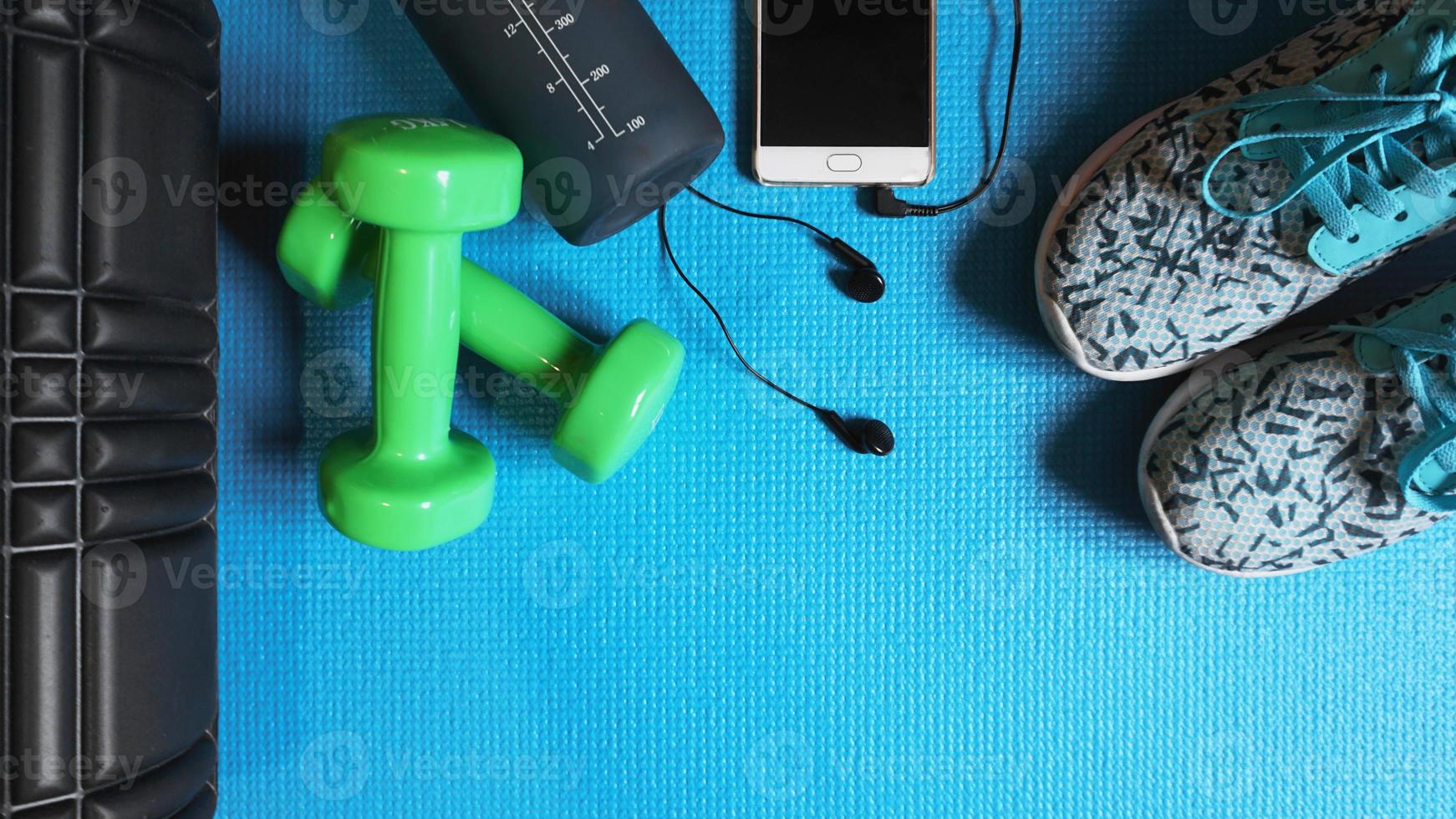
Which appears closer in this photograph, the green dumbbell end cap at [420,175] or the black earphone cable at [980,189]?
the green dumbbell end cap at [420,175]

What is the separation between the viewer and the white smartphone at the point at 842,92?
745mm

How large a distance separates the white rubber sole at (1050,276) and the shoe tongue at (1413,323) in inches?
4.0

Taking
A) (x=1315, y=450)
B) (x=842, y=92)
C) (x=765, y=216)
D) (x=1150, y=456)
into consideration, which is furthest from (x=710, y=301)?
(x=1315, y=450)

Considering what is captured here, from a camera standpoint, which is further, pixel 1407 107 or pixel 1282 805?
pixel 1282 805

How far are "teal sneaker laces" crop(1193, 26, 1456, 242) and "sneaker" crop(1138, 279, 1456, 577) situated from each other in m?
0.09

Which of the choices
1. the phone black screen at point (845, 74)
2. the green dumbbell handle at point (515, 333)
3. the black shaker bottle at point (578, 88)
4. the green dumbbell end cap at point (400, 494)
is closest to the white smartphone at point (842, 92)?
the phone black screen at point (845, 74)

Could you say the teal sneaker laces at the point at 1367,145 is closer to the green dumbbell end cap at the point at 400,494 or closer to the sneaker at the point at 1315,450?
the sneaker at the point at 1315,450

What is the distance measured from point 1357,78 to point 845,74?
1.19 ft

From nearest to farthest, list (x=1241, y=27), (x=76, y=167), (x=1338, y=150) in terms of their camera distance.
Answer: (x=76, y=167)
(x=1338, y=150)
(x=1241, y=27)

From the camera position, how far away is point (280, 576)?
78 cm

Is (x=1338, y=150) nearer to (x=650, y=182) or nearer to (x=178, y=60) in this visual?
(x=650, y=182)

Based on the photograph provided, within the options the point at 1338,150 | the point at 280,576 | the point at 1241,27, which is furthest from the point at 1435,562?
the point at 280,576

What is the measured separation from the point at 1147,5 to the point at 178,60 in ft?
2.33

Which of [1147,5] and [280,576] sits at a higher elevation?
[1147,5]
